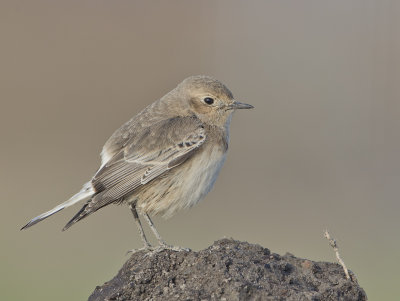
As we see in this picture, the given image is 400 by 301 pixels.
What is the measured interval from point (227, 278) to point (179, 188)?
262 centimetres

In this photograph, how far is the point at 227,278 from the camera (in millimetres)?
5938

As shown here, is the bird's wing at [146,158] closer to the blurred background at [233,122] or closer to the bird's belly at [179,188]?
the bird's belly at [179,188]

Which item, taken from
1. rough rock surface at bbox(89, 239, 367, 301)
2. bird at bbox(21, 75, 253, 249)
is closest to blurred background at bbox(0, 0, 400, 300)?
bird at bbox(21, 75, 253, 249)

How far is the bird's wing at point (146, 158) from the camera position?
8.34 m

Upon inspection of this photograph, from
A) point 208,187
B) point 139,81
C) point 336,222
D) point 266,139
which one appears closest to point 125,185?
point 208,187

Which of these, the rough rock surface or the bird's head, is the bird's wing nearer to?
the bird's head

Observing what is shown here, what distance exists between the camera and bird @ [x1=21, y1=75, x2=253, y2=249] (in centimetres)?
839

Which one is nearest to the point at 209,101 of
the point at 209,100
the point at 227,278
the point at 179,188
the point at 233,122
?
the point at 209,100

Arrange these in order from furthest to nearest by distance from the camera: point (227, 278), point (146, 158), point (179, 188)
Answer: point (146, 158) < point (179, 188) < point (227, 278)

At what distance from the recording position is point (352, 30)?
28828 millimetres

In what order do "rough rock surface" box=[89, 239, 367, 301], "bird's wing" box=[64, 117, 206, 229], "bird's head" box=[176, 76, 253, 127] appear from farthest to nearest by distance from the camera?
"bird's head" box=[176, 76, 253, 127] → "bird's wing" box=[64, 117, 206, 229] → "rough rock surface" box=[89, 239, 367, 301]

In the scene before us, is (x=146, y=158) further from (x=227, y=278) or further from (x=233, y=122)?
(x=233, y=122)

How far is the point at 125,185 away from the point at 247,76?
1824cm

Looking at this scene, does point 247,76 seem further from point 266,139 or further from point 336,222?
point 336,222
